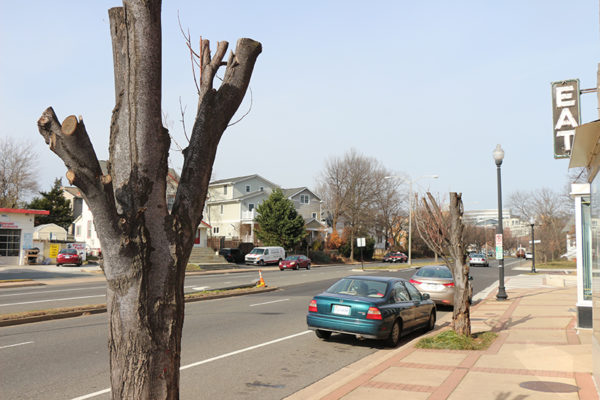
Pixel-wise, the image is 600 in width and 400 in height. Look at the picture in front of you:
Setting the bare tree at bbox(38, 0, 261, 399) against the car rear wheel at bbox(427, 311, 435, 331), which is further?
the car rear wheel at bbox(427, 311, 435, 331)

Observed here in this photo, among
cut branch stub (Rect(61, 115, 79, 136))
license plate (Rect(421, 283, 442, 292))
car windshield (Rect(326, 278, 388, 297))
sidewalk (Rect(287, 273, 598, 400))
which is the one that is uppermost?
cut branch stub (Rect(61, 115, 79, 136))

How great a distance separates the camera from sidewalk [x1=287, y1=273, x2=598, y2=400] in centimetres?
654

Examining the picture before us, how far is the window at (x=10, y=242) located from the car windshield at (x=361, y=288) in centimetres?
3147

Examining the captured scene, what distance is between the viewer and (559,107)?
520 inches

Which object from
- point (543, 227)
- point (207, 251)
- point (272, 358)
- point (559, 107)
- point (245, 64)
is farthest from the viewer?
point (543, 227)

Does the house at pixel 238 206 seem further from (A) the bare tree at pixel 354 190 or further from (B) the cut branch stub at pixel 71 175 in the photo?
(B) the cut branch stub at pixel 71 175

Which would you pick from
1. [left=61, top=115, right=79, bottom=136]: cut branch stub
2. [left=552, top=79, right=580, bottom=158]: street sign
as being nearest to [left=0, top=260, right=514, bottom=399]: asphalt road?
[left=61, top=115, right=79, bottom=136]: cut branch stub

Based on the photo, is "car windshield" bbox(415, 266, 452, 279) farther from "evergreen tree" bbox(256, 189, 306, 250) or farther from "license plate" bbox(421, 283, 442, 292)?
"evergreen tree" bbox(256, 189, 306, 250)

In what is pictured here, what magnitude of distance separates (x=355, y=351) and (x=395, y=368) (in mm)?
2120

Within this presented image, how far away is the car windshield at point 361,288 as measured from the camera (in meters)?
10.8

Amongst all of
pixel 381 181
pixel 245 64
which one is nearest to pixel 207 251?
pixel 381 181

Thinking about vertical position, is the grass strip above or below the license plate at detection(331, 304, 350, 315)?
below

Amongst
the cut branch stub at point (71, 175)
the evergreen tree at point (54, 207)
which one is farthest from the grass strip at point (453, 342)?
the evergreen tree at point (54, 207)

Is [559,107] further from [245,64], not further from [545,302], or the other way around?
[245,64]
